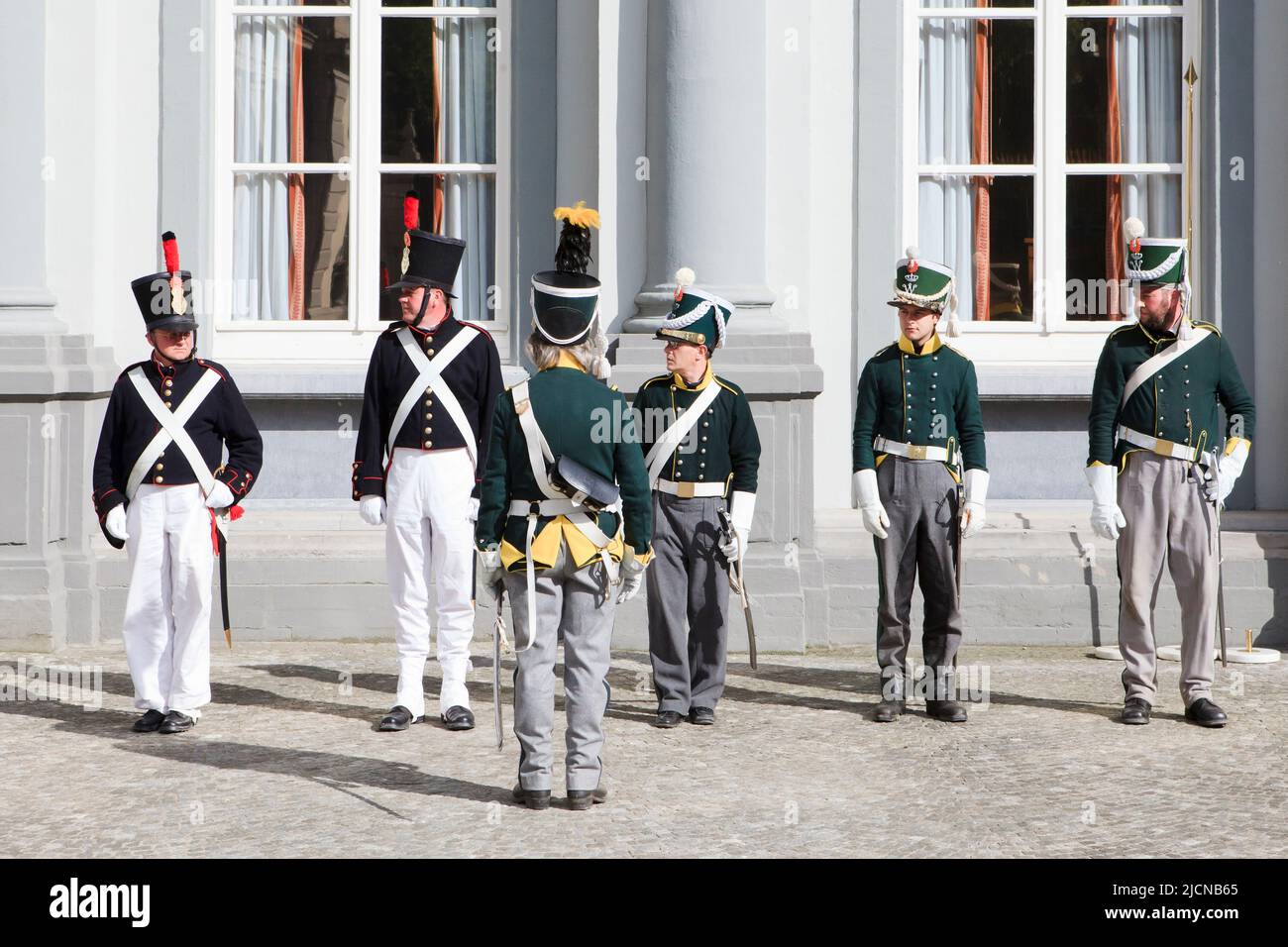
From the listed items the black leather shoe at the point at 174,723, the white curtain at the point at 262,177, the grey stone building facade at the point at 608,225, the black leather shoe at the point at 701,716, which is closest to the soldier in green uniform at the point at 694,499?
the black leather shoe at the point at 701,716

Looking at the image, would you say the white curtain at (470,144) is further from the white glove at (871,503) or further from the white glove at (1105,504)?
the white glove at (1105,504)

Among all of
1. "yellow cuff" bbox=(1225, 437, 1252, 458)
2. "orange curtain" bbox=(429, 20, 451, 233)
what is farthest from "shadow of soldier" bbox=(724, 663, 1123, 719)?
"orange curtain" bbox=(429, 20, 451, 233)

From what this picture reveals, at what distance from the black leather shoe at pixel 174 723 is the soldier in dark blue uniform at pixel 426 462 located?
0.77 meters

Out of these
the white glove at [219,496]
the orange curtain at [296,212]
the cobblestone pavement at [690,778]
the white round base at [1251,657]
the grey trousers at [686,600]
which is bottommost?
the cobblestone pavement at [690,778]

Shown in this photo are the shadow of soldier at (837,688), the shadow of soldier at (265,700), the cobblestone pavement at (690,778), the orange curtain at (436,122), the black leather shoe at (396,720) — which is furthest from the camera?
the orange curtain at (436,122)

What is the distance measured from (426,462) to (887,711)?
2120 mm

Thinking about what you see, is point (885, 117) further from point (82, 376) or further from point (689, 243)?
point (82, 376)

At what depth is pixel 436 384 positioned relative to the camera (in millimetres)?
6691

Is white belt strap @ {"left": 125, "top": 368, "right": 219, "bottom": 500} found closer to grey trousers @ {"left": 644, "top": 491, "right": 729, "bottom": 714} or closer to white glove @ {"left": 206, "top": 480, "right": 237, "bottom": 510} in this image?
white glove @ {"left": 206, "top": 480, "right": 237, "bottom": 510}

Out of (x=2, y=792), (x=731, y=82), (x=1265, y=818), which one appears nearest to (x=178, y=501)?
(x=2, y=792)

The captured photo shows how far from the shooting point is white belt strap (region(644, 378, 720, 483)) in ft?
22.4

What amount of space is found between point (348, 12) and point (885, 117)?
10.1ft

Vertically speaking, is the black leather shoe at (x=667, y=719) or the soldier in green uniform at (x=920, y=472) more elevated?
the soldier in green uniform at (x=920, y=472)

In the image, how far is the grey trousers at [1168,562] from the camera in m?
6.79
